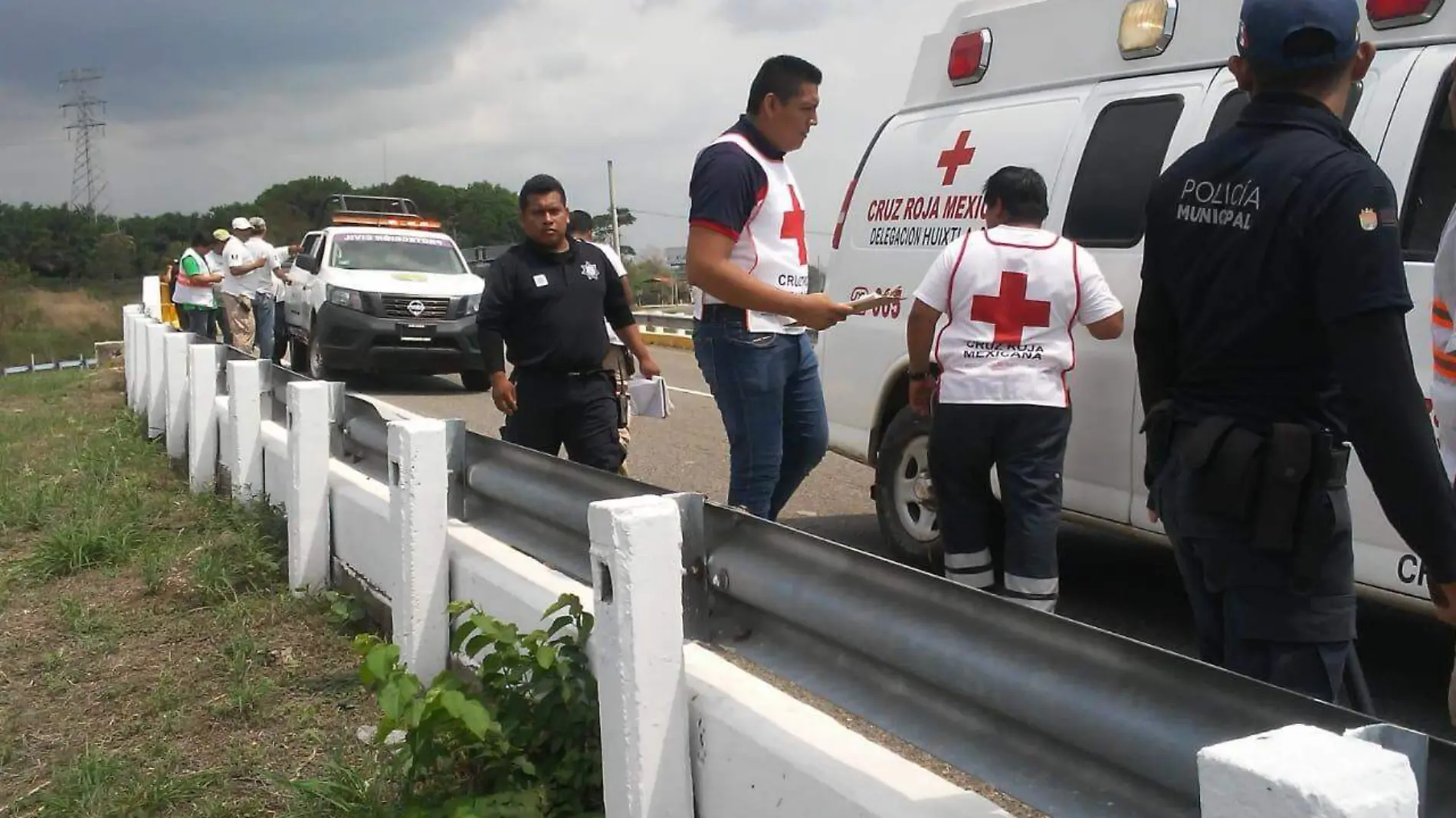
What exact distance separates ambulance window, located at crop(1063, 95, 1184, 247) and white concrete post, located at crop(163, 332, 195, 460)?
5999 millimetres

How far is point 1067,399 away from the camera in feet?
15.1

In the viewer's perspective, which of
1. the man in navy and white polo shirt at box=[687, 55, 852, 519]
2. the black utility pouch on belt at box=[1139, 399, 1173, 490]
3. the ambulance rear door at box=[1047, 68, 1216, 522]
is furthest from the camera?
the ambulance rear door at box=[1047, 68, 1216, 522]

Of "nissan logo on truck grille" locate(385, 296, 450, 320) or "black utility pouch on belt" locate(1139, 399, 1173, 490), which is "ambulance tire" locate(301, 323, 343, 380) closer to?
"nissan logo on truck grille" locate(385, 296, 450, 320)

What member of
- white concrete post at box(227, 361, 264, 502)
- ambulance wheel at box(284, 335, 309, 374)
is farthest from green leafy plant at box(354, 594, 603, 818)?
ambulance wheel at box(284, 335, 309, 374)

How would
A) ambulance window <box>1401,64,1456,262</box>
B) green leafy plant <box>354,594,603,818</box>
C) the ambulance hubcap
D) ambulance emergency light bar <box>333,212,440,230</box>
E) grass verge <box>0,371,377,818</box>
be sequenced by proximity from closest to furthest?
green leafy plant <box>354,594,603,818</box> < grass verge <box>0,371,377,818</box> < ambulance window <box>1401,64,1456,262</box> < the ambulance hubcap < ambulance emergency light bar <box>333,212,440,230</box>

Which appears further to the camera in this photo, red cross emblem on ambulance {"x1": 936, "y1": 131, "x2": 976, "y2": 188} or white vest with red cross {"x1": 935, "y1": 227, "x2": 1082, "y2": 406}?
red cross emblem on ambulance {"x1": 936, "y1": 131, "x2": 976, "y2": 188}

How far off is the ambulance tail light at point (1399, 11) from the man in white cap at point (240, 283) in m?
12.8

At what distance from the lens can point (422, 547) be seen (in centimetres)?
393

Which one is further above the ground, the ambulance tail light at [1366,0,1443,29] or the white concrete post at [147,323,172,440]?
the ambulance tail light at [1366,0,1443,29]

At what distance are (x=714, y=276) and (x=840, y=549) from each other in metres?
1.97

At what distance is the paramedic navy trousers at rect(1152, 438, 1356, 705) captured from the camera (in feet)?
7.79

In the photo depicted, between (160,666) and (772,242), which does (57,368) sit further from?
(772,242)

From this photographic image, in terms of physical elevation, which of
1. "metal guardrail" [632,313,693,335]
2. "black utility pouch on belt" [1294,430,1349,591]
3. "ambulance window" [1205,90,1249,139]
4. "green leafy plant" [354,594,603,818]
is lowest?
"metal guardrail" [632,313,693,335]

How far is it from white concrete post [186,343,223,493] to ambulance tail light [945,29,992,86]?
442cm
